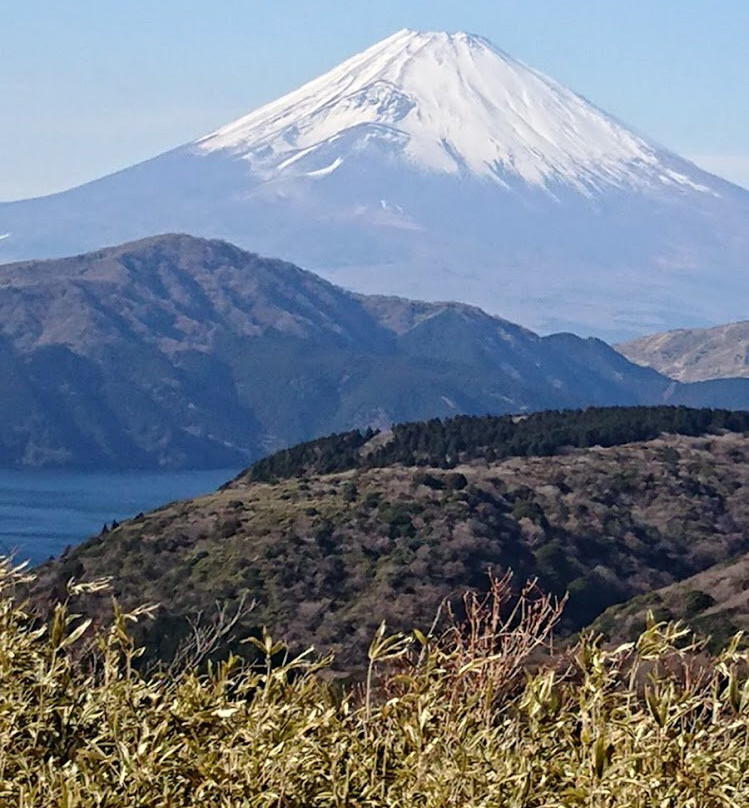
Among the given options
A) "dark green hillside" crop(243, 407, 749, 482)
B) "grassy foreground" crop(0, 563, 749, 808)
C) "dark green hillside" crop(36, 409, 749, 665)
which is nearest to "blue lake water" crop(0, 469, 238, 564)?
"dark green hillside" crop(243, 407, 749, 482)

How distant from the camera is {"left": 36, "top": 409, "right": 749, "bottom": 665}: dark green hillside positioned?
214ft

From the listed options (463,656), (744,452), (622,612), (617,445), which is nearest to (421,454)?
Answer: (617,445)

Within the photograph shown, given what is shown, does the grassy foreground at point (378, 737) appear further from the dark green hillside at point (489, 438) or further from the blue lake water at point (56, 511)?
the blue lake water at point (56, 511)

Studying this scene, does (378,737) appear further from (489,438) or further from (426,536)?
(489,438)

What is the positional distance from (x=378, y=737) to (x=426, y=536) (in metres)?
62.6

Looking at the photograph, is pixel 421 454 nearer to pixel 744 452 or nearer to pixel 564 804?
pixel 744 452

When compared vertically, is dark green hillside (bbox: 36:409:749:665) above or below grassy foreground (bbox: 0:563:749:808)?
below

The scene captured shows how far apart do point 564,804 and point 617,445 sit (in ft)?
267

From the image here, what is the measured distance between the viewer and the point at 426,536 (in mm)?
71000

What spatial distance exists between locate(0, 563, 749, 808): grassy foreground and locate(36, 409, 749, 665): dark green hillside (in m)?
47.1

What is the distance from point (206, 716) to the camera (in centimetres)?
827

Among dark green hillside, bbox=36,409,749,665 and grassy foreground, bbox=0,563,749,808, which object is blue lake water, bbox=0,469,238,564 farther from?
grassy foreground, bbox=0,563,749,808

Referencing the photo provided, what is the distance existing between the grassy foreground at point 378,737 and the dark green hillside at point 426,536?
47.1m

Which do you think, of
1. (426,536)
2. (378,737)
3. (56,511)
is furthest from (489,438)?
(378,737)
